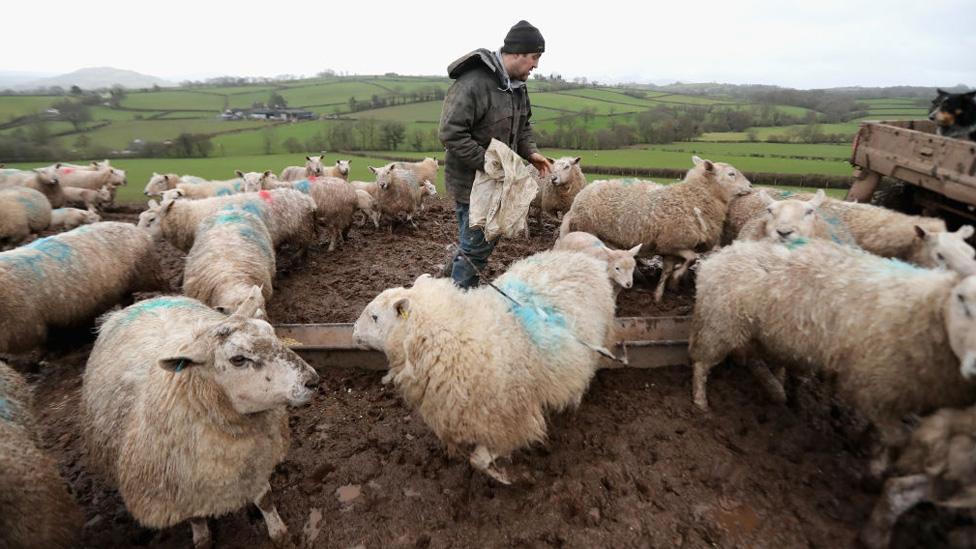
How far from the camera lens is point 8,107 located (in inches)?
1394

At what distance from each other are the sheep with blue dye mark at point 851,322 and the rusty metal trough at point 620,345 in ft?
1.60

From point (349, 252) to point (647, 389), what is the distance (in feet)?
23.5

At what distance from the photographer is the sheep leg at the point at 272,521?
3301 millimetres

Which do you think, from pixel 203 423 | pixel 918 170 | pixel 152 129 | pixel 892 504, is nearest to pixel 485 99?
pixel 203 423

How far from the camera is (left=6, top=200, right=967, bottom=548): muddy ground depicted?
329 cm

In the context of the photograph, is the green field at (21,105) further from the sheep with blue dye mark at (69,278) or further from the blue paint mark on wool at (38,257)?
the blue paint mark on wool at (38,257)

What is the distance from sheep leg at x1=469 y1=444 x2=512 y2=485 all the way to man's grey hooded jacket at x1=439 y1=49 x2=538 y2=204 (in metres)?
2.78

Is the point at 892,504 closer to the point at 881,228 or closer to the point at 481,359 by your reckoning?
the point at 481,359

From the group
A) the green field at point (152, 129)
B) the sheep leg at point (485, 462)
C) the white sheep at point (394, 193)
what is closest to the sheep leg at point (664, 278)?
the sheep leg at point (485, 462)

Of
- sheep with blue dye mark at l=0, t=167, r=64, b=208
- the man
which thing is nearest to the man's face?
the man

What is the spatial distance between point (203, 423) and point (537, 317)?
2689 mm

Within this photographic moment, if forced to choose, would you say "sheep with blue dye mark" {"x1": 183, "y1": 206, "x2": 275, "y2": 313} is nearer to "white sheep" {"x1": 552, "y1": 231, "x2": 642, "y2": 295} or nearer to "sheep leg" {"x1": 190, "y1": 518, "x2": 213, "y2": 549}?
"sheep leg" {"x1": 190, "y1": 518, "x2": 213, "y2": 549}

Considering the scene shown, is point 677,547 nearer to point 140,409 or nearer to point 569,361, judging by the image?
point 569,361

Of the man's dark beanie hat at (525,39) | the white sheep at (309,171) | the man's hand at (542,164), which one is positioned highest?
the man's dark beanie hat at (525,39)
